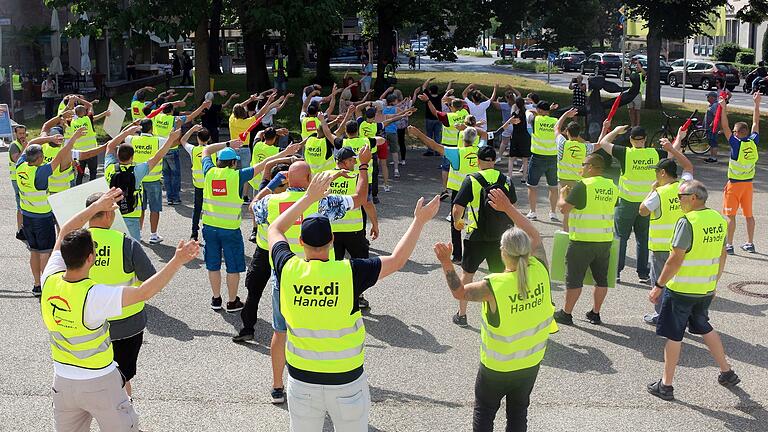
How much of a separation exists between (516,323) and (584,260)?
3.88 m

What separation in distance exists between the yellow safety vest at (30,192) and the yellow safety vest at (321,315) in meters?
5.94

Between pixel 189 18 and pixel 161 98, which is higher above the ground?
pixel 189 18

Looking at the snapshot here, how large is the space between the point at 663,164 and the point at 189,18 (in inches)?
717

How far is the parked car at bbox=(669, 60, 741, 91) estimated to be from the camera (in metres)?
44.0

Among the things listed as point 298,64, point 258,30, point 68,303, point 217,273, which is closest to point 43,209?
point 217,273

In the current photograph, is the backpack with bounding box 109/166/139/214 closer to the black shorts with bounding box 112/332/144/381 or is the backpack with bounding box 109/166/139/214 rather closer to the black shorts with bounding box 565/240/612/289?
the black shorts with bounding box 112/332/144/381

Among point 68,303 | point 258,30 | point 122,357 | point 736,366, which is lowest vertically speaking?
point 736,366

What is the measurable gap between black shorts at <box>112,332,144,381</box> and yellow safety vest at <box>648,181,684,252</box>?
5.36m

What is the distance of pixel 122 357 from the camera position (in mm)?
6805

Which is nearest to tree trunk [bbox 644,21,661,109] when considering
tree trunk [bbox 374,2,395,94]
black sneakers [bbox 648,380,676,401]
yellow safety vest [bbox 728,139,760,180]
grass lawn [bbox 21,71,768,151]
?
grass lawn [bbox 21,71,768,151]

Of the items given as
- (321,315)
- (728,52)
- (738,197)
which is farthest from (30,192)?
(728,52)

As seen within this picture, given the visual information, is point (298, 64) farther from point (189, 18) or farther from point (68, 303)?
point (68, 303)

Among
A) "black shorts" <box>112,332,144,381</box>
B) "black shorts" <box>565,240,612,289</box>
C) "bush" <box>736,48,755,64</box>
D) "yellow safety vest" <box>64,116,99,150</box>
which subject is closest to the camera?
"black shorts" <box>112,332,144,381</box>

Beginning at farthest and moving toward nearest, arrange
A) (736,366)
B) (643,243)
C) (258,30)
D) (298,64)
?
(298,64), (258,30), (643,243), (736,366)
